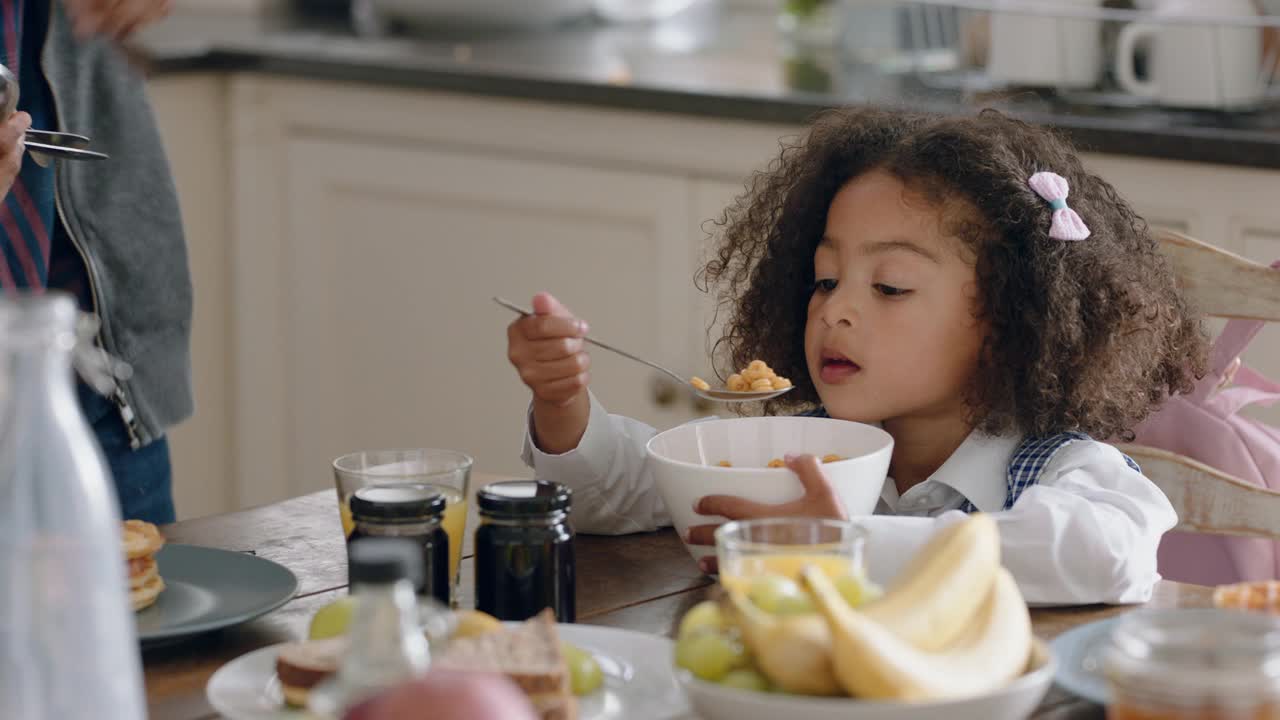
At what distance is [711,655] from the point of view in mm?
890

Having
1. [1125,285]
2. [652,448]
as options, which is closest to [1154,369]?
[1125,285]

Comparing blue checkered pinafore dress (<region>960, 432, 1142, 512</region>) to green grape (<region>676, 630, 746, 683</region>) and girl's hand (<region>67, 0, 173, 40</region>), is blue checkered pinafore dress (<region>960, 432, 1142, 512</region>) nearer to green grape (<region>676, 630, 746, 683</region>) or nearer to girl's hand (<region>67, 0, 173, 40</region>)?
green grape (<region>676, 630, 746, 683</region>)

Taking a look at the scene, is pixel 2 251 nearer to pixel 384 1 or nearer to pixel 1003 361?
pixel 1003 361

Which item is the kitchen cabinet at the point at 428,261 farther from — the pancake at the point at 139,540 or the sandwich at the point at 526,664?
the sandwich at the point at 526,664

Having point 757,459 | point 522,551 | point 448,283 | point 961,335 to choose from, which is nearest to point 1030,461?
point 961,335

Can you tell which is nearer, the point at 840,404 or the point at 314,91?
the point at 840,404

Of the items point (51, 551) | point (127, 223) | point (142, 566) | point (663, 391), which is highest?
point (127, 223)

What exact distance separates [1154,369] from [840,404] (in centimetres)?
31

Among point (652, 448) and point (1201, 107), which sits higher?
point (1201, 107)

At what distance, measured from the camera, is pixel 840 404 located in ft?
5.02

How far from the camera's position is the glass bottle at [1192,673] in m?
0.77

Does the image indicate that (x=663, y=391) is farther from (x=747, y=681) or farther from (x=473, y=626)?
(x=747, y=681)

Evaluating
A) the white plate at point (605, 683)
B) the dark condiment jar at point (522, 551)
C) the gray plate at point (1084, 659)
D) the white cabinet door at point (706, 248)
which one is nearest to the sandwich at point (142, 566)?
the white plate at point (605, 683)

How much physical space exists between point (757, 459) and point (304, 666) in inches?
22.3
